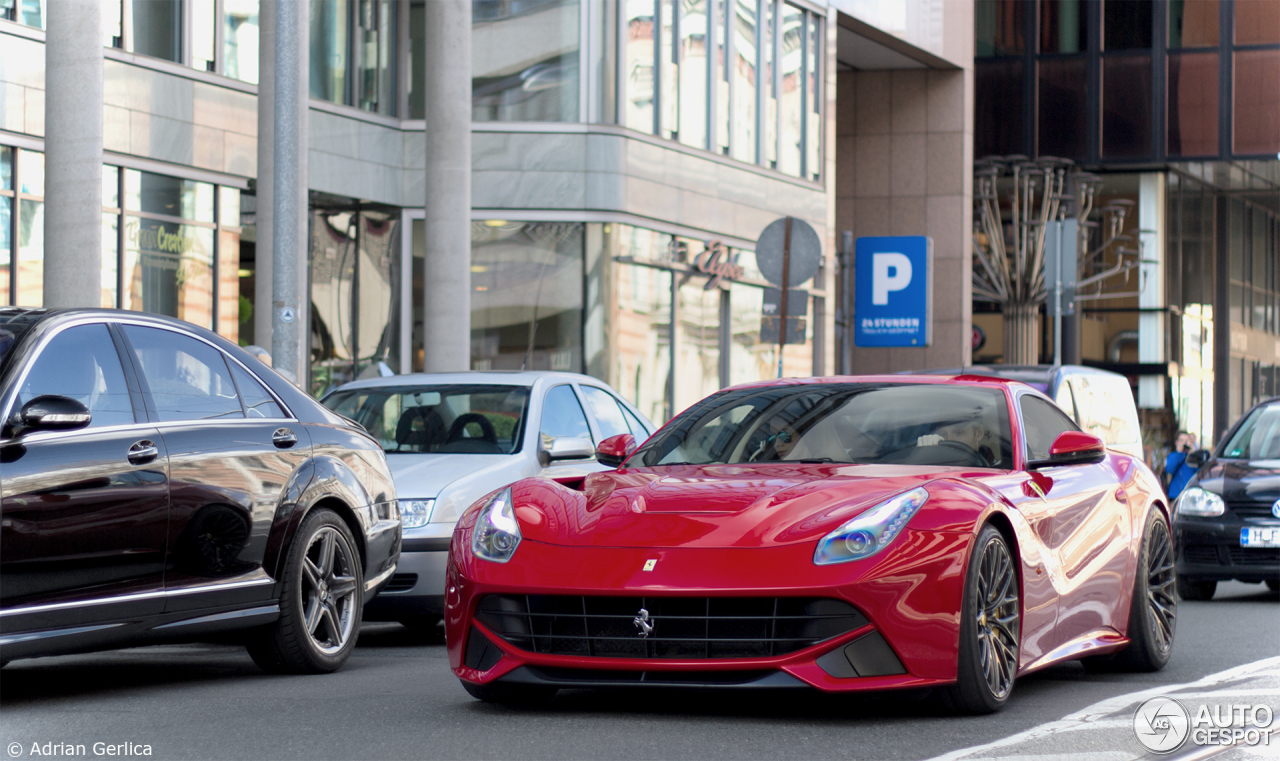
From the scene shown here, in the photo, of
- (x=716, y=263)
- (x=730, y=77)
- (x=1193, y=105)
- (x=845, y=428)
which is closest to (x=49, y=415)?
(x=845, y=428)

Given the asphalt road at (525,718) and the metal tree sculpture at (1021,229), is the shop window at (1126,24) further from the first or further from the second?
the asphalt road at (525,718)

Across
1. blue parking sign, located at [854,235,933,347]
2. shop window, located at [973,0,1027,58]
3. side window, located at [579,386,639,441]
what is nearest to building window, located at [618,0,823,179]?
blue parking sign, located at [854,235,933,347]

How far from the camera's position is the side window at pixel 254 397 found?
7.79 metres

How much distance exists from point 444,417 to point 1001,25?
3532cm

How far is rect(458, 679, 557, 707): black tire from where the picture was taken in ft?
21.1

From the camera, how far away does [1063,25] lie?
142 feet

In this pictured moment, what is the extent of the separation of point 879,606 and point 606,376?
19.3 m

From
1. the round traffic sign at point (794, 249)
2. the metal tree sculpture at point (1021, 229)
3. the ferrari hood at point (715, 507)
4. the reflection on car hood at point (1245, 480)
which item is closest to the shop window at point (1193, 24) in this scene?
the metal tree sculpture at point (1021, 229)

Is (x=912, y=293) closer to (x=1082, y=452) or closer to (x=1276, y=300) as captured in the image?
(x=1082, y=452)

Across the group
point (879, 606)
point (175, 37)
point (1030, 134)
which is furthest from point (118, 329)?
point (1030, 134)

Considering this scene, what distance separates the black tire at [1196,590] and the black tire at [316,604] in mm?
7651

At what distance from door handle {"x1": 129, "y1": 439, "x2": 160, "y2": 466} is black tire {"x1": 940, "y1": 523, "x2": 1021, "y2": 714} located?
9.92ft

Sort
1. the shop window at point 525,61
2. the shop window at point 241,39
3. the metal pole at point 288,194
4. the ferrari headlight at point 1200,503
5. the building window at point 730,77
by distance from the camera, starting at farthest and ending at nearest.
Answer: the building window at point 730,77, the shop window at point 525,61, the shop window at point 241,39, the metal pole at point 288,194, the ferrari headlight at point 1200,503

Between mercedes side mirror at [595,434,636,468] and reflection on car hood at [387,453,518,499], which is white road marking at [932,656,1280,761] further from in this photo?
reflection on car hood at [387,453,518,499]
